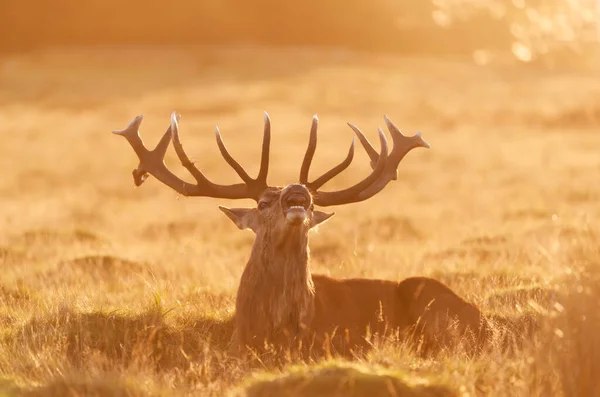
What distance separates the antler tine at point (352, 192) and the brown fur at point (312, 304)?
268 millimetres

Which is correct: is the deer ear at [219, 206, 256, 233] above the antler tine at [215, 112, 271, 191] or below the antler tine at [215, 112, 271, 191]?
below

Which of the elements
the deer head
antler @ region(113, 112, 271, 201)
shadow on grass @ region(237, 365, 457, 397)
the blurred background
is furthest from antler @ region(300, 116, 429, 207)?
the blurred background

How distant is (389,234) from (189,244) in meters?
3.14

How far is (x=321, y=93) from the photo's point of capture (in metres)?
41.7

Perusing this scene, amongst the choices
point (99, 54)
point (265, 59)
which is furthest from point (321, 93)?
point (99, 54)

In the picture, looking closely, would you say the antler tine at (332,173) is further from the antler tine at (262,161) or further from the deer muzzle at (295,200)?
the deer muzzle at (295,200)

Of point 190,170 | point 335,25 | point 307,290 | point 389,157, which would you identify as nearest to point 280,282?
point 307,290

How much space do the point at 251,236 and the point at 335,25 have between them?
4275cm

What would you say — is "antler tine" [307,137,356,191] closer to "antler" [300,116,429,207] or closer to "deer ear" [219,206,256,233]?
"antler" [300,116,429,207]

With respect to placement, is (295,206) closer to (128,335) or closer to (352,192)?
(352,192)

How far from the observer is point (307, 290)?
7.51m

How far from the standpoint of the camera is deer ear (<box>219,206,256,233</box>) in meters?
7.79

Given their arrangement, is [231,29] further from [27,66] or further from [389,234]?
[389,234]

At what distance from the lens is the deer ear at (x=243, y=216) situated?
7.79 m
